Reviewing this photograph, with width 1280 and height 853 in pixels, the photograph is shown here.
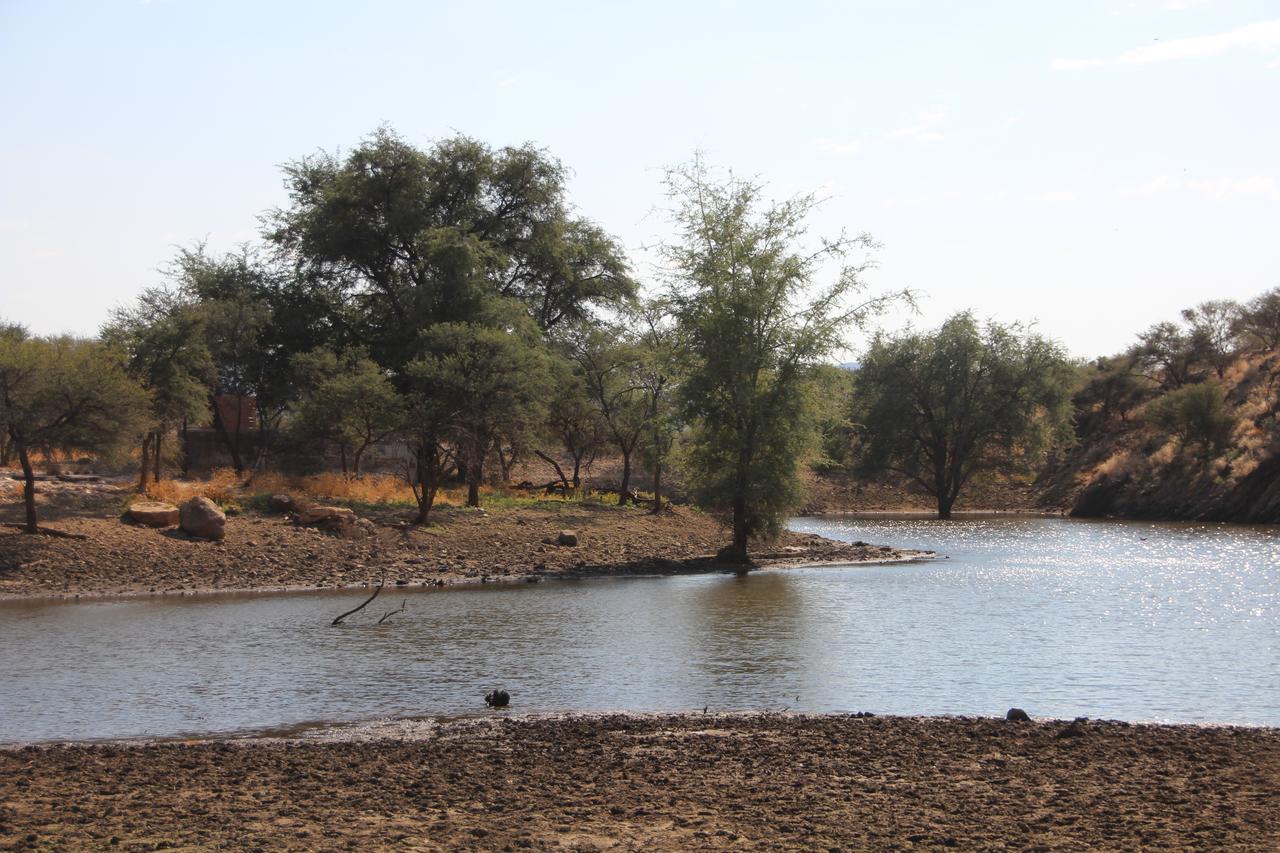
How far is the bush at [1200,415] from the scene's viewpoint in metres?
64.2

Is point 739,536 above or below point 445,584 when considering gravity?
above

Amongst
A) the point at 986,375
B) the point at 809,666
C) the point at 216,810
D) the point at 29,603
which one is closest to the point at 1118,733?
the point at 809,666

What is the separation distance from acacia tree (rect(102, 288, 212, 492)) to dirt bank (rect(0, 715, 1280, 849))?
Result: 25.8 m

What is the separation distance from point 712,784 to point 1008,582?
76.3 ft

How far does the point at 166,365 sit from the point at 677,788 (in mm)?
32268

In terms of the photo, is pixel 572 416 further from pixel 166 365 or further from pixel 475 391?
pixel 166 365

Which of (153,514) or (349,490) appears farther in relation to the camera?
(349,490)

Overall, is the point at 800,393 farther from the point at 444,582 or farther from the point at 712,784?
the point at 712,784

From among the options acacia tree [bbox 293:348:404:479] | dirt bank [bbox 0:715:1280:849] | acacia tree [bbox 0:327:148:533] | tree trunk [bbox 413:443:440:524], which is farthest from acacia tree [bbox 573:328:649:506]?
dirt bank [bbox 0:715:1280:849]

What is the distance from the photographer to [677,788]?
11.2 m

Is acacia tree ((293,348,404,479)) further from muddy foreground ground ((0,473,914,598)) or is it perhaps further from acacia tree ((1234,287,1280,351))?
acacia tree ((1234,287,1280,351))

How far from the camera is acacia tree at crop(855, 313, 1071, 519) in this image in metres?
68.6

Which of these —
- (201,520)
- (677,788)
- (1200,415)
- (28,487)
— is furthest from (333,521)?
(1200,415)

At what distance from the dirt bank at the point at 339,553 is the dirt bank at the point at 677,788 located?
55.3ft
